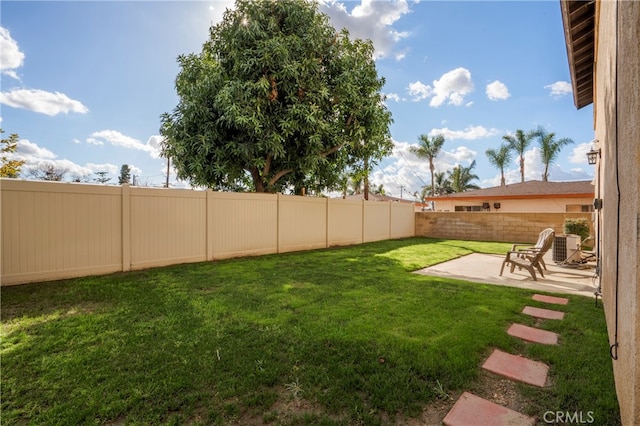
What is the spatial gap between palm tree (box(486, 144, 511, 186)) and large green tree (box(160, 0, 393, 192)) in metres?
23.8

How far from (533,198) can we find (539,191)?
93 centimetres

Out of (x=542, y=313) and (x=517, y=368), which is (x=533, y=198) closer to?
(x=542, y=313)

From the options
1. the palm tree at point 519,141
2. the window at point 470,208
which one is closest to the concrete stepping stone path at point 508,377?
the window at point 470,208

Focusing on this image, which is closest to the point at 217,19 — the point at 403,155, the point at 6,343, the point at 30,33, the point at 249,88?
the point at 249,88

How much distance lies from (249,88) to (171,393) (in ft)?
27.0

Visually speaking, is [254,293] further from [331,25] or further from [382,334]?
[331,25]

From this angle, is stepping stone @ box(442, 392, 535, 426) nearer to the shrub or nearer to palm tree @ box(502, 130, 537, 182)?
the shrub

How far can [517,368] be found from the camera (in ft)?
8.01

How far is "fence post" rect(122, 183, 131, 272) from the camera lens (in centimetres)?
593

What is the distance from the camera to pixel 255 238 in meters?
8.51

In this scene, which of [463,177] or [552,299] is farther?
[463,177]

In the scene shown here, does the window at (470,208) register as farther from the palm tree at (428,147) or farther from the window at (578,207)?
the palm tree at (428,147)

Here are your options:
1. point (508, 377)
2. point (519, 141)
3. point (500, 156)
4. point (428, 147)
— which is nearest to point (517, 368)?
point (508, 377)

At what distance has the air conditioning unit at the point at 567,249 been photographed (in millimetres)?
7516
